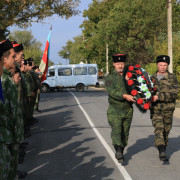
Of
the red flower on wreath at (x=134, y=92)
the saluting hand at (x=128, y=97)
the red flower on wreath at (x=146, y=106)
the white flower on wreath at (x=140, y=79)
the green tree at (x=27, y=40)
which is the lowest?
the red flower on wreath at (x=146, y=106)

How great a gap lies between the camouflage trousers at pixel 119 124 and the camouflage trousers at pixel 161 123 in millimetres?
482

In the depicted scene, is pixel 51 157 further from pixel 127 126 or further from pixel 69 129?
pixel 69 129

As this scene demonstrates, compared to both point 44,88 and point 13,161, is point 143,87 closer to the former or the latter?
point 13,161

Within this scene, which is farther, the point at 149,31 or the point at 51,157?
the point at 149,31

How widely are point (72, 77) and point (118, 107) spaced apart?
103ft

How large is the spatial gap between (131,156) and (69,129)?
14.1 feet

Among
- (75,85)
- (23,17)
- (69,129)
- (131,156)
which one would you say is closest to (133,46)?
(75,85)

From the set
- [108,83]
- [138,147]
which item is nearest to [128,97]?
[108,83]

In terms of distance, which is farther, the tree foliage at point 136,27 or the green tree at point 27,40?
the green tree at point 27,40

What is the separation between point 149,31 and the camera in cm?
4116

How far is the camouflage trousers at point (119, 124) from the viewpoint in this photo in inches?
281

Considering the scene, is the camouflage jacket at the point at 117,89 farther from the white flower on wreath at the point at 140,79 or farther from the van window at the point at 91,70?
the van window at the point at 91,70

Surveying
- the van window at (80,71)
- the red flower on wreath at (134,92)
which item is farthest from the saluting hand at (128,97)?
the van window at (80,71)

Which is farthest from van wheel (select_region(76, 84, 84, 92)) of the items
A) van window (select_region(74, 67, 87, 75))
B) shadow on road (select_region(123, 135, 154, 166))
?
shadow on road (select_region(123, 135, 154, 166))
